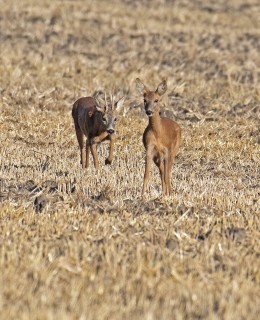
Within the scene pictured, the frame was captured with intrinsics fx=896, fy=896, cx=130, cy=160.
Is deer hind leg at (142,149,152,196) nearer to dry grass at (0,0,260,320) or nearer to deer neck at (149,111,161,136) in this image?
dry grass at (0,0,260,320)

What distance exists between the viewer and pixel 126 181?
1265 cm

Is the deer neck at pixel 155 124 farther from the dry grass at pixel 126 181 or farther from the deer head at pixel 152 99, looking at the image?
the dry grass at pixel 126 181

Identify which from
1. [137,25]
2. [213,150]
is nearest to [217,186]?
[213,150]

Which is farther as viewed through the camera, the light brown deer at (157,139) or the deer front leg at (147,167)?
the light brown deer at (157,139)

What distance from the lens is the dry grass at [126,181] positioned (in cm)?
721

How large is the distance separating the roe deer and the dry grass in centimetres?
35

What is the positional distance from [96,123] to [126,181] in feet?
7.90

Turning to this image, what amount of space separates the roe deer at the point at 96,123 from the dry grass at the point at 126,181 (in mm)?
347

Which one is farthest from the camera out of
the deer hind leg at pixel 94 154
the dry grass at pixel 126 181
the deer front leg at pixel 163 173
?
the deer hind leg at pixel 94 154

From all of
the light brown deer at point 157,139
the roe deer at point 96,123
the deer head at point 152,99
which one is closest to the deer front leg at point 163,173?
the light brown deer at point 157,139

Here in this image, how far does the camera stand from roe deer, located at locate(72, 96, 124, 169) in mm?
14453

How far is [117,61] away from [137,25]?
540cm

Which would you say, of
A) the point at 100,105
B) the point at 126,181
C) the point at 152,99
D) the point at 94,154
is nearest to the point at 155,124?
the point at 152,99

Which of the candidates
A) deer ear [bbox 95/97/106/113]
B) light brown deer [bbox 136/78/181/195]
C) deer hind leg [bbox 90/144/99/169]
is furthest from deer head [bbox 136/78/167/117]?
deer ear [bbox 95/97/106/113]
